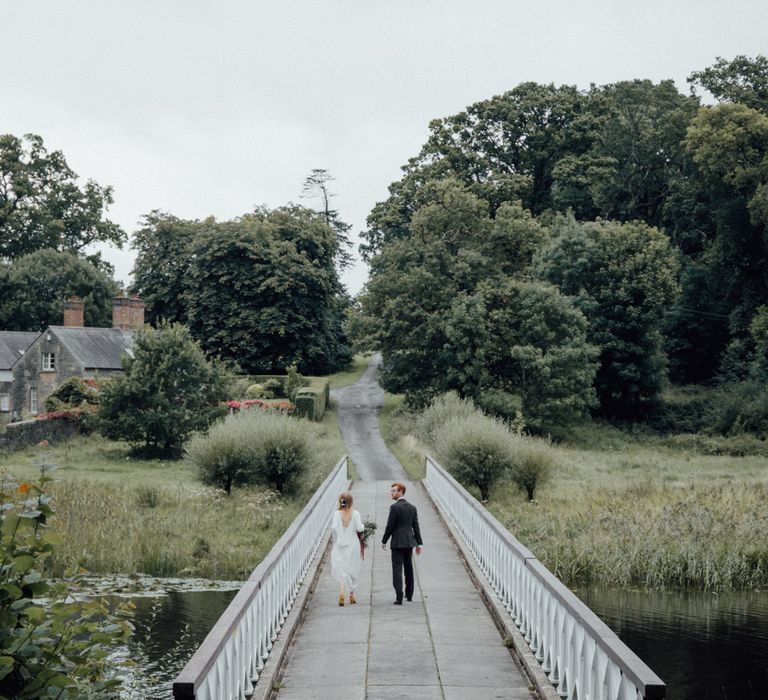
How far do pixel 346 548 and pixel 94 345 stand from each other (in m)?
46.9

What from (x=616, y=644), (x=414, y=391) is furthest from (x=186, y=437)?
(x=616, y=644)

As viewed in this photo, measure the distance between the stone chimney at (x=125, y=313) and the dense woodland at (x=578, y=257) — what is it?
16737 millimetres

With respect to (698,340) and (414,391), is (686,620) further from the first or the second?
(698,340)

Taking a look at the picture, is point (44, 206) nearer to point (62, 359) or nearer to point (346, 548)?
point (62, 359)

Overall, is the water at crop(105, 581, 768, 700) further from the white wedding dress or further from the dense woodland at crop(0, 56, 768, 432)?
the dense woodland at crop(0, 56, 768, 432)

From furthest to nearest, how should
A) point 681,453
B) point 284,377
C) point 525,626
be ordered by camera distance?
1. point 284,377
2. point 681,453
3. point 525,626

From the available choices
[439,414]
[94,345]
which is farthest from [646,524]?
[94,345]

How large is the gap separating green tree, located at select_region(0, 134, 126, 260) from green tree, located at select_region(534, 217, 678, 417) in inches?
1720

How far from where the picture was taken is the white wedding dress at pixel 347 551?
43.0 ft

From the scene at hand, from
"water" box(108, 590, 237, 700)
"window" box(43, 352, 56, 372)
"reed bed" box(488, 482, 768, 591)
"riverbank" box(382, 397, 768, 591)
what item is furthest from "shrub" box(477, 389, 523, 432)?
"water" box(108, 590, 237, 700)

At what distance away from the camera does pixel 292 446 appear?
29.0 metres

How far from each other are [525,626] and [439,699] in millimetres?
2443

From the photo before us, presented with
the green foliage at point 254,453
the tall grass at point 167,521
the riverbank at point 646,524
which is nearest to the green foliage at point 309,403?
the riverbank at point 646,524

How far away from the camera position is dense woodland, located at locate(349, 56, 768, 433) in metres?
48.9
